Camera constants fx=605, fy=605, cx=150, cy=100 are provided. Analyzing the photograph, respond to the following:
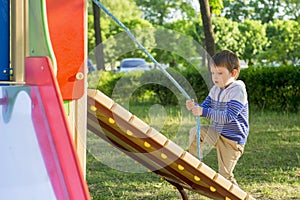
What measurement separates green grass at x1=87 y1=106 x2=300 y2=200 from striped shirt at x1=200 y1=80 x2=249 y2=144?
124 centimetres

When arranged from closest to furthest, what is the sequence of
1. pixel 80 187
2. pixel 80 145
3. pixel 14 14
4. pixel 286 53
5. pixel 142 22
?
1. pixel 80 187
2. pixel 14 14
3. pixel 80 145
4. pixel 286 53
5. pixel 142 22

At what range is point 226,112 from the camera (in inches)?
163

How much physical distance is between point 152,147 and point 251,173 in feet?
10.1

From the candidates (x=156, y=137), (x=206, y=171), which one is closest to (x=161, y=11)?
(x=206, y=171)

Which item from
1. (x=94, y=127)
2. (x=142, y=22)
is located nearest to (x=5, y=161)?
(x=94, y=127)

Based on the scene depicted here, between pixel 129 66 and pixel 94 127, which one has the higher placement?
pixel 94 127

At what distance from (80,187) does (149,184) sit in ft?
11.5

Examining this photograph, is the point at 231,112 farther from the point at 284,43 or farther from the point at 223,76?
the point at 284,43

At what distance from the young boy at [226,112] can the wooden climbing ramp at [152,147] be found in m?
0.34

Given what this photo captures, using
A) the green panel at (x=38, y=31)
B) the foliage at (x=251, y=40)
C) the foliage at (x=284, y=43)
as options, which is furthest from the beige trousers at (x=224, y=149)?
the foliage at (x=251, y=40)

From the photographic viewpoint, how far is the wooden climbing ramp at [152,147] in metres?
3.47

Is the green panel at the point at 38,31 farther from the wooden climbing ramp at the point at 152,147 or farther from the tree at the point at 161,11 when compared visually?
the tree at the point at 161,11

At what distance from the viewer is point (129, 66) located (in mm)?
30031

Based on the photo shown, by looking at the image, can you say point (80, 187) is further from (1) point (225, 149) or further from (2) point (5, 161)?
(1) point (225, 149)
